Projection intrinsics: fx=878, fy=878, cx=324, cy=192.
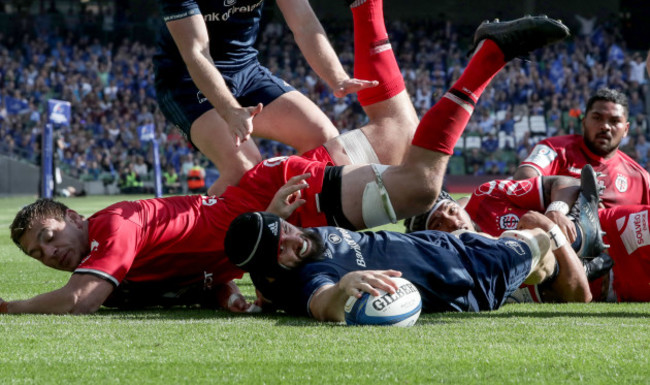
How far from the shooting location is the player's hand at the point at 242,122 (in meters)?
4.27

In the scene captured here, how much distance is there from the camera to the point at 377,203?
13.9ft

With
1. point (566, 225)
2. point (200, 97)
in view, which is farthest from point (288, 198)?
point (566, 225)

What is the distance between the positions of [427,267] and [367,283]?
2.12 feet

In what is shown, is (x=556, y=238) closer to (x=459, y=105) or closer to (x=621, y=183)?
(x=459, y=105)

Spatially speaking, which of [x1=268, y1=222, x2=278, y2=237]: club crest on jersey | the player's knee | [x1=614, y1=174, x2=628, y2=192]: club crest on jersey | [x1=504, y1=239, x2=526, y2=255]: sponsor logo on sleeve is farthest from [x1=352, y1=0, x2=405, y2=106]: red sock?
[x1=614, y1=174, x2=628, y2=192]: club crest on jersey

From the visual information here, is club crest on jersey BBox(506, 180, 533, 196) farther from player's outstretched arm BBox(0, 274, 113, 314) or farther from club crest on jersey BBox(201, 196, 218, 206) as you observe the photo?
player's outstretched arm BBox(0, 274, 113, 314)

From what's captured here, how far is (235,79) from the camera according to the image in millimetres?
5438

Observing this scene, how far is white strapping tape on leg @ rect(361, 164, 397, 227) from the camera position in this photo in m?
4.19

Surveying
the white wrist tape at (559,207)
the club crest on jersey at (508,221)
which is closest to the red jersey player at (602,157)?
the club crest on jersey at (508,221)

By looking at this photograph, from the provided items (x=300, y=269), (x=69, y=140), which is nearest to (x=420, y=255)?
(x=300, y=269)

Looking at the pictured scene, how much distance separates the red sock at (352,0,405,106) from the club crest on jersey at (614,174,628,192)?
6.82ft

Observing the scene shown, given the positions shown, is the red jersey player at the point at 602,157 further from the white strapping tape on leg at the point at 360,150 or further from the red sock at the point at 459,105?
the red sock at the point at 459,105

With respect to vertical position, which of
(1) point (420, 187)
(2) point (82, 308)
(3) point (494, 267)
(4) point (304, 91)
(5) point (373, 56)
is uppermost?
(5) point (373, 56)

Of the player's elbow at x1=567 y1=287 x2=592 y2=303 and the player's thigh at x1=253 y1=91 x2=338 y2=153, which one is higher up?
the player's thigh at x1=253 y1=91 x2=338 y2=153
